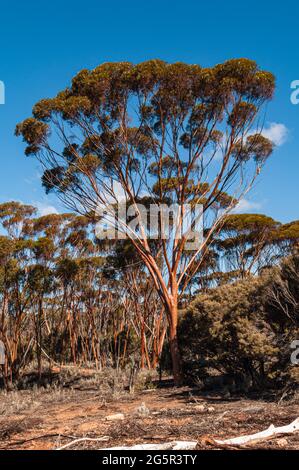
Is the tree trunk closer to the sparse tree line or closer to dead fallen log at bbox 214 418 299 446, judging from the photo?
the sparse tree line

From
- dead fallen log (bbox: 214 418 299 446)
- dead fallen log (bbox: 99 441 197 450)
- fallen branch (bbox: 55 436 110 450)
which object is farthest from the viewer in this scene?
fallen branch (bbox: 55 436 110 450)

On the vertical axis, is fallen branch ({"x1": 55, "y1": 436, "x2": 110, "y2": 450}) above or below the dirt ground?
above

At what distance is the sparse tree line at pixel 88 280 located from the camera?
2108cm

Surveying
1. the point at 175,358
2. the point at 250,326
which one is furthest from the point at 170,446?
the point at 175,358

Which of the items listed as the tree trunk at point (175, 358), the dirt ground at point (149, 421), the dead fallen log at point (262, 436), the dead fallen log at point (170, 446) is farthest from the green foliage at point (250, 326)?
the dead fallen log at point (170, 446)

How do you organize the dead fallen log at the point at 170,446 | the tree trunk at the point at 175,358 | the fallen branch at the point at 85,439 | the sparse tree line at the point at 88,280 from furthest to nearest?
1. the sparse tree line at the point at 88,280
2. the tree trunk at the point at 175,358
3. the fallen branch at the point at 85,439
4. the dead fallen log at the point at 170,446

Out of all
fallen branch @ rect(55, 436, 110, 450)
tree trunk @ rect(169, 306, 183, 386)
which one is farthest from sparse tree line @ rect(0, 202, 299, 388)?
fallen branch @ rect(55, 436, 110, 450)

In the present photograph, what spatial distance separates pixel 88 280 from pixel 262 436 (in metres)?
24.4

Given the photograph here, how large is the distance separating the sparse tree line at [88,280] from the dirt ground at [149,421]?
357 centimetres

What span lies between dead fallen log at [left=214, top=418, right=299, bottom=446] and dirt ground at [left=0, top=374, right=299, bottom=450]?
0.13 metres

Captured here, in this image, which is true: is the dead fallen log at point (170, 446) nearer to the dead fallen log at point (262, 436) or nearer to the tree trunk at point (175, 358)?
the dead fallen log at point (262, 436)

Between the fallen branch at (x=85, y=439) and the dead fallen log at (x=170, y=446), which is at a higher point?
the dead fallen log at (x=170, y=446)

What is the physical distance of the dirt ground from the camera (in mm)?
6457
